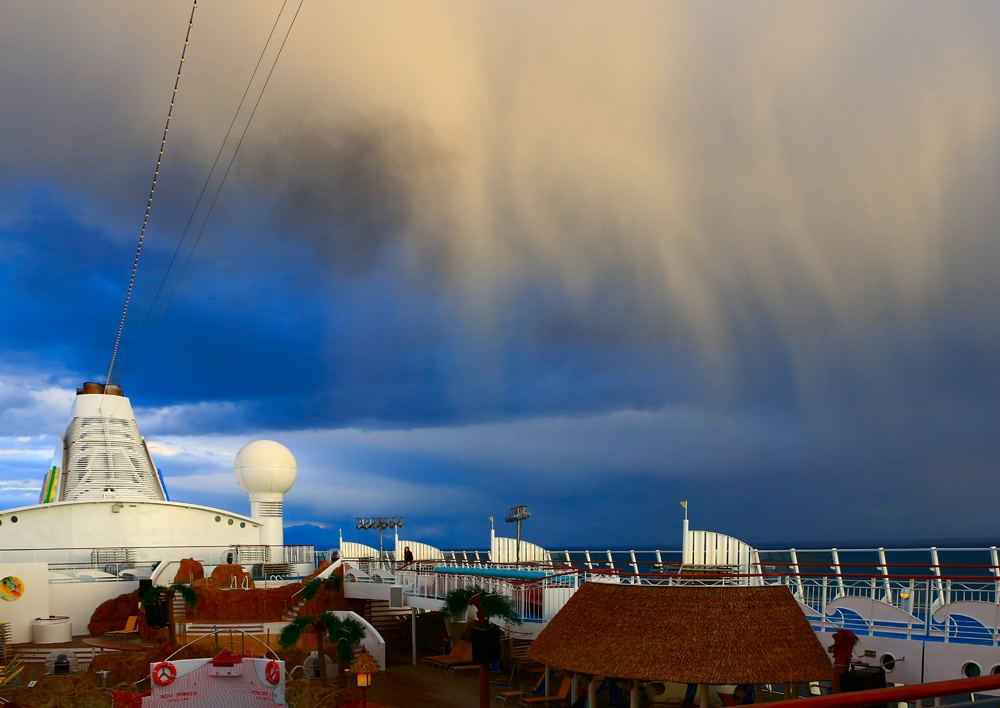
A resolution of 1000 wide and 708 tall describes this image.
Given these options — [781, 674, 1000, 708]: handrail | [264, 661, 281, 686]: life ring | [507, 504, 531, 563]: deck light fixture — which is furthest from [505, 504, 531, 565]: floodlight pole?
[781, 674, 1000, 708]: handrail

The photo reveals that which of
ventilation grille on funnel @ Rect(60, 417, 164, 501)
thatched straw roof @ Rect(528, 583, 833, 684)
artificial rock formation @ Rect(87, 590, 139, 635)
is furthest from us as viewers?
ventilation grille on funnel @ Rect(60, 417, 164, 501)

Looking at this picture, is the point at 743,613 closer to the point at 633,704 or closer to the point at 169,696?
the point at 633,704

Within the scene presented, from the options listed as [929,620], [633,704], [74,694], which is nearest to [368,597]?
[74,694]

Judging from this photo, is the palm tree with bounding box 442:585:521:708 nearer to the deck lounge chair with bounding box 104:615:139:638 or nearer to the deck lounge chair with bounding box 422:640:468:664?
the deck lounge chair with bounding box 422:640:468:664

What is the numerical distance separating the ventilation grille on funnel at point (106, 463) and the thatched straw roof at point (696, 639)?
28924mm

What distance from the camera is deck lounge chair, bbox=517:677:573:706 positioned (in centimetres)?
1797

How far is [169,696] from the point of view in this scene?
17031 mm

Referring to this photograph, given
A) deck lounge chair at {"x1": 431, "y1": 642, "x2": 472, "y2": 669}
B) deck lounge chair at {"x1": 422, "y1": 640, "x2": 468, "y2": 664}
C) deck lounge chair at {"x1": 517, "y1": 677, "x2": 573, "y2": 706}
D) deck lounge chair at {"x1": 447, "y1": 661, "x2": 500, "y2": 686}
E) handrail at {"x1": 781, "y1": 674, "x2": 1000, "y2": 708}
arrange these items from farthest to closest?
deck lounge chair at {"x1": 422, "y1": 640, "x2": 468, "y2": 664}
deck lounge chair at {"x1": 431, "y1": 642, "x2": 472, "y2": 669}
deck lounge chair at {"x1": 447, "y1": 661, "x2": 500, "y2": 686}
deck lounge chair at {"x1": 517, "y1": 677, "x2": 573, "y2": 706}
handrail at {"x1": 781, "y1": 674, "x2": 1000, "y2": 708}

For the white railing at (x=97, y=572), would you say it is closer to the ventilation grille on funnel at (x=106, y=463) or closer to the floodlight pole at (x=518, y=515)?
the ventilation grille on funnel at (x=106, y=463)

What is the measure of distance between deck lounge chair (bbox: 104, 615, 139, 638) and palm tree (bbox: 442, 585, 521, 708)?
17.0 metres

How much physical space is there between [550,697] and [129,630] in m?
19.6

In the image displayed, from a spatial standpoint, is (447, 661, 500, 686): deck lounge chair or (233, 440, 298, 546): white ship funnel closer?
(447, 661, 500, 686): deck lounge chair

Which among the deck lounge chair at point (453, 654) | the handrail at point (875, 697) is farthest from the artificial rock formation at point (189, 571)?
the handrail at point (875, 697)

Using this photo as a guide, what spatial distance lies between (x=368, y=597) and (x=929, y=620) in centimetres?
2090
